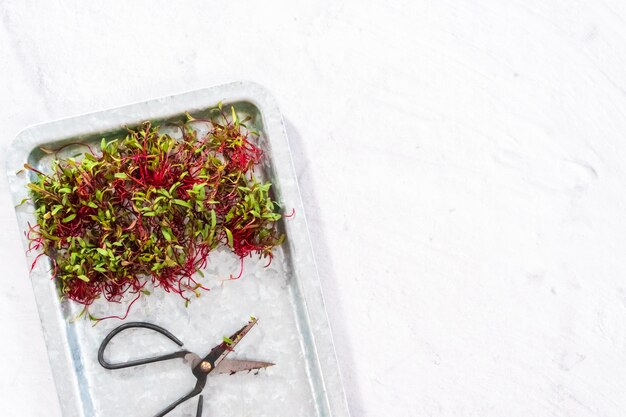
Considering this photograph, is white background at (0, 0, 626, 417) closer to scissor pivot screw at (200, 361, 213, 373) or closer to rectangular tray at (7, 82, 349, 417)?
rectangular tray at (7, 82, 349, 417)

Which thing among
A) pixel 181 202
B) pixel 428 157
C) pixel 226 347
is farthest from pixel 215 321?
pixel 428 157

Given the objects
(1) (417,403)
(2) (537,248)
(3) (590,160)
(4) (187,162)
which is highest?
(4) (187,162)

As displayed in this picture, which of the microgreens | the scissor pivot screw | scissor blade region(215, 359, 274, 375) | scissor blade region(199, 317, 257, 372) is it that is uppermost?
the microgreens

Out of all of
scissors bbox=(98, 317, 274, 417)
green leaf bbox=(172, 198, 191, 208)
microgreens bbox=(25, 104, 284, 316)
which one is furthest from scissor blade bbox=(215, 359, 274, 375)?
green leaf bbox=(172, 198, 191, 208)

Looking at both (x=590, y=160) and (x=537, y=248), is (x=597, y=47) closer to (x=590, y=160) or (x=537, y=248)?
(x=590, y=160)

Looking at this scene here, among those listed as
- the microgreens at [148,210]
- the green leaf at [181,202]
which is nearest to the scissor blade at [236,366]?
the microgreens at [148,210]

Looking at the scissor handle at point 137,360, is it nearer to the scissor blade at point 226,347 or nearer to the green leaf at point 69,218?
the scissor blade at point 226,347

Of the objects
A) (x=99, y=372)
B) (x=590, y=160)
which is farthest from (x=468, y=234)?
(x=99, y=372)

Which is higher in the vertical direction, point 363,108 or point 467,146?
point 363,108
